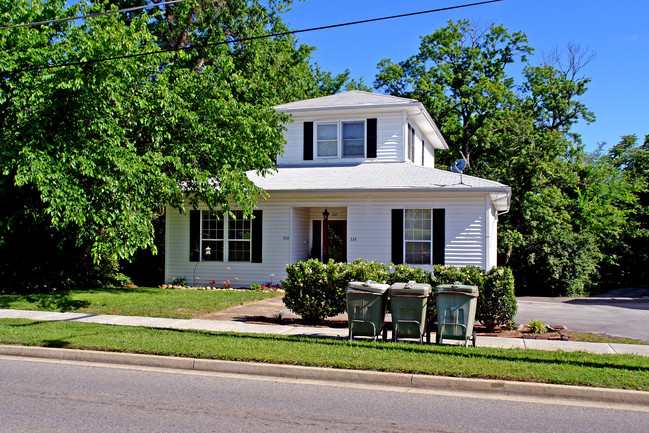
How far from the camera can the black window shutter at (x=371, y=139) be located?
68.0 feet

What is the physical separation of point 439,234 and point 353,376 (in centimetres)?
1031

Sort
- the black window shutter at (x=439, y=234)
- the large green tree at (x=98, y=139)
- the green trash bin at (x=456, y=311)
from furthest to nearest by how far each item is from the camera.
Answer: the black window shutter at (x=439, y=234)
the large green tree at (x=98, y=139)
the green trash bin at (x=456, y=311)

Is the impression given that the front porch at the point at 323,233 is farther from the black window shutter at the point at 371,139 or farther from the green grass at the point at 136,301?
the green grass at the point at 136,301

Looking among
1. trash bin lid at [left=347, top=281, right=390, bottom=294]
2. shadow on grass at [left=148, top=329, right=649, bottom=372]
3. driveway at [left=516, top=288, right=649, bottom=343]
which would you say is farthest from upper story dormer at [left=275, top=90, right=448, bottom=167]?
shadow on grass at [left=148, top=329, right=649, bottom=372]

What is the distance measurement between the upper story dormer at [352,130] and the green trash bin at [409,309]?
11501 mm

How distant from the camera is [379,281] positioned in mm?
11594

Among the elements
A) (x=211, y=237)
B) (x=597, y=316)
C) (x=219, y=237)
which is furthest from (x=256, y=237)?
(x=597, y=316)

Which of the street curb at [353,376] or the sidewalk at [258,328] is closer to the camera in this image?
the street curb at [353,376]

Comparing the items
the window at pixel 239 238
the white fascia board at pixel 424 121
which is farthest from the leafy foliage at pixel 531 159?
the window at pixel 239 238

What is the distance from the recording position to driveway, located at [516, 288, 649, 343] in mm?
11747

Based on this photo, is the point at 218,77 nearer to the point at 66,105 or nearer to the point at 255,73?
the point at 66,105

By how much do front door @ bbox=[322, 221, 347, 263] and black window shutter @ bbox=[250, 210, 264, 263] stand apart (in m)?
2.49

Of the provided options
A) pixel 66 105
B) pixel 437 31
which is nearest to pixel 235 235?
pixel 66 105

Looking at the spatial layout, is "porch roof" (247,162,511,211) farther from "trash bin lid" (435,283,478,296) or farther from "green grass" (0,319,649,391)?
"green grass" (0,319,649,391)
